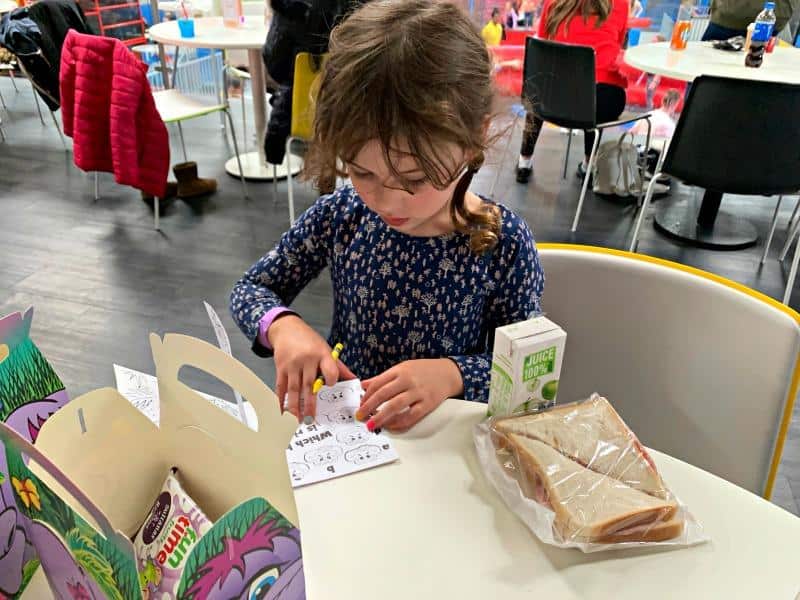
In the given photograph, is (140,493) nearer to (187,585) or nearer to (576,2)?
(187,585)

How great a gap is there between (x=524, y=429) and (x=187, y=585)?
0.39 m

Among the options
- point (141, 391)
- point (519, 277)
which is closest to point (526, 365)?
point (519, 277)

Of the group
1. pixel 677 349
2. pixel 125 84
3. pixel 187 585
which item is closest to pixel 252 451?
pixel 187 585

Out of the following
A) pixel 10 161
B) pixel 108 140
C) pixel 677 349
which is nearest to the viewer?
pixel 677 349

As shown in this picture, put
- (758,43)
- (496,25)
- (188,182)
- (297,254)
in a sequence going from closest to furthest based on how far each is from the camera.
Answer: (297,254) < (758,43) < (188,182) < (496,25)

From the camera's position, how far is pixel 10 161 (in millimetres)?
3711

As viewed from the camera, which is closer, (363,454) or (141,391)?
(363,454)

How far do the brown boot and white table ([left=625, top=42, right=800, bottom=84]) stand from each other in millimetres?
2217

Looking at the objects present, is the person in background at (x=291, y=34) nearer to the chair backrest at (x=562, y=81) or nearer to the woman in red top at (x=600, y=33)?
the chair backrest at (x=562, y=81)

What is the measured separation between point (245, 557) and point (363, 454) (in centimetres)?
28

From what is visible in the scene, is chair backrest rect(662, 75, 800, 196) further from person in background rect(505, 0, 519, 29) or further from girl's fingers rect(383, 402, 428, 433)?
person in background rect(505, 0, 519, 29)

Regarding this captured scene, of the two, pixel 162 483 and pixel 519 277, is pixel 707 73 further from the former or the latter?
pixel 162 483

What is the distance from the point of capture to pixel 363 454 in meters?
0.67

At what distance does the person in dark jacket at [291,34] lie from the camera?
8.13 feet
